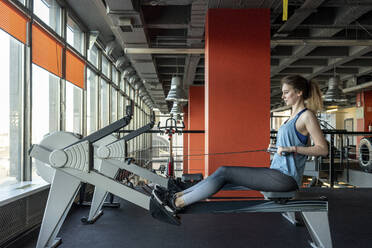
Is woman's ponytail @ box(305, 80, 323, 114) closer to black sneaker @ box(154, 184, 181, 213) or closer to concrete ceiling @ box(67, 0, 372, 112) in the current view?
black sneaker @ box(154, 184, 181, 213)

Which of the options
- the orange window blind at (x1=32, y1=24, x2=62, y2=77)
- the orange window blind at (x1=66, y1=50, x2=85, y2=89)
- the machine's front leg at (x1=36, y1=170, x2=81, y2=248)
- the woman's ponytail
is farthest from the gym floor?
the orange window blind at (x1=66, y1=50, x2=85, y2=89)

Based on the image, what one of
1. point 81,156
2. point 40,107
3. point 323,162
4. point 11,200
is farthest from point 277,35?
point 11,200

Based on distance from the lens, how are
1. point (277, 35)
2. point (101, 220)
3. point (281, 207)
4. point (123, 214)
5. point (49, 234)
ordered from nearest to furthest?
point (281, 207)
point (49, 234)
point (101, 220)
point (123, 214)
point (277, 35)

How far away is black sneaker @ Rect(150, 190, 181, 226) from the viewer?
2207 mm

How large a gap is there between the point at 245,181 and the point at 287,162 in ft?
1.08

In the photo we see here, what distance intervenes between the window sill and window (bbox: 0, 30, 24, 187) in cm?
21

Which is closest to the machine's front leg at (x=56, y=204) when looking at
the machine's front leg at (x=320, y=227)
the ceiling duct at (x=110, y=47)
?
the machine's front leg at (x=320, y=227)

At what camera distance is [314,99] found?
229 centimetres

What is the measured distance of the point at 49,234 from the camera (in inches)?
94.5

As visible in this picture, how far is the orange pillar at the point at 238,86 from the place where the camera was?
13.6 feet

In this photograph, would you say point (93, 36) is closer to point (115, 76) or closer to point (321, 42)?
point (115, 76)

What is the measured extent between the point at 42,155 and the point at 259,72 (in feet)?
9.63

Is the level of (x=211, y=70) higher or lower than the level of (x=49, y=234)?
higher

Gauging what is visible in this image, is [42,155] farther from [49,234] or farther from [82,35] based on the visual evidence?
[82,35]
